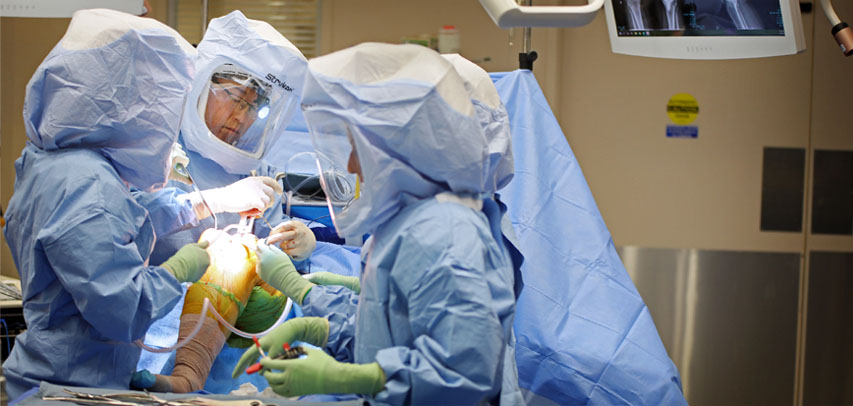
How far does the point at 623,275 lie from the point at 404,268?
3.73 ft

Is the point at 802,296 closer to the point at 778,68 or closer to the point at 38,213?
the point at 778,68

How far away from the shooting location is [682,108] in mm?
4375

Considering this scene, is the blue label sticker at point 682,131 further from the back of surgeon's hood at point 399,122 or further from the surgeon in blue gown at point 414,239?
the back of surgeon's hood at point 399,122

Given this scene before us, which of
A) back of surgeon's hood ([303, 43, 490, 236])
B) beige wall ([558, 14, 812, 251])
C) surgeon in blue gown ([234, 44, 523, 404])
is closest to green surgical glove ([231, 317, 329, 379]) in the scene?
surgeon in blue gown ([234, 44, 523, 404])

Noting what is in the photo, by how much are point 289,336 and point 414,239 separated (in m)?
0.46

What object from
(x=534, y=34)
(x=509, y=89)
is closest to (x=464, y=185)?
(x=509, y=89)

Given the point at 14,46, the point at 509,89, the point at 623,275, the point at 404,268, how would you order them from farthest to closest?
1. the point at 14,46
2. the point at 509,89
3. the point at 623,275
4. the point at 404,268

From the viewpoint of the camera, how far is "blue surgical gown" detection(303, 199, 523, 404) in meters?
1.48

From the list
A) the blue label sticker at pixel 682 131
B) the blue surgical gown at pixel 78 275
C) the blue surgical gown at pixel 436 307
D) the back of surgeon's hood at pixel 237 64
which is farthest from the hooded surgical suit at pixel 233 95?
the blue label sticker at pixel 682 131

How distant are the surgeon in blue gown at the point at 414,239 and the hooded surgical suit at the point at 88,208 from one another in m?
0.41

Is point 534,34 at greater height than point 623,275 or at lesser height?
greater

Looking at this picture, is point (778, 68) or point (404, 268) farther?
point (778, 68)

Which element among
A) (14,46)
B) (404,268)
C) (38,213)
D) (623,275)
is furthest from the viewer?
(14,46)

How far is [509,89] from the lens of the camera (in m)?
2.72
